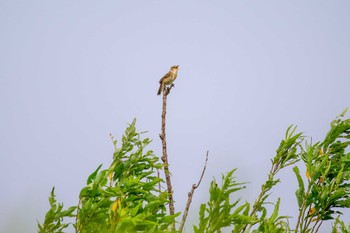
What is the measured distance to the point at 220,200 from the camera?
88.5 inches

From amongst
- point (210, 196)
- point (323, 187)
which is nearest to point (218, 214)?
point (210, 196)

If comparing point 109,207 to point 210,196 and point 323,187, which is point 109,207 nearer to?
point 210,196

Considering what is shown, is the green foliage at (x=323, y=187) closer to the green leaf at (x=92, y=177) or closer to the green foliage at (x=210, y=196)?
the green foliage at (x=210, y=196)

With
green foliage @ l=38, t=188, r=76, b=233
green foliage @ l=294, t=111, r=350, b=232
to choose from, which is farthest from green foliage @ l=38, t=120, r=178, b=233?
green foliage @ l=294, t=111, r=350, b=232

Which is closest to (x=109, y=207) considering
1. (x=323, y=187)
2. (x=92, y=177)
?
(x=92, y=177)

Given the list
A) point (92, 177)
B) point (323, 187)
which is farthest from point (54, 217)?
point (323, 187)

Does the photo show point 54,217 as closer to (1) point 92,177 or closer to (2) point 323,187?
(1) point 92,177

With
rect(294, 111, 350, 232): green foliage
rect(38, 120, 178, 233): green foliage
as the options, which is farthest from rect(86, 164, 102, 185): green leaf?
rect(294, 111, 350, 232): green foliage

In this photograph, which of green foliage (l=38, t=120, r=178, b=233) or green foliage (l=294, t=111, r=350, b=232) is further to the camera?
green foliage (l=294, t=111, r=350, b=232)

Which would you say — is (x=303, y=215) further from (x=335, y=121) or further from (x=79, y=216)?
(x=79, y=216)

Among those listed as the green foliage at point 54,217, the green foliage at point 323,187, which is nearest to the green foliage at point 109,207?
the green foliage at point 54,217

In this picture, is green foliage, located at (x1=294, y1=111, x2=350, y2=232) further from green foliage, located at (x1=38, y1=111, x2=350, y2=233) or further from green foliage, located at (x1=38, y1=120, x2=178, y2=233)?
green foliage, located at (x1=38, y1=120, x2=178, y2=233)

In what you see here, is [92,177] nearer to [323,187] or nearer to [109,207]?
[109,207]

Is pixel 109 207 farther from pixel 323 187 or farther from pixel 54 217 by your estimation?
pixel 323 187
